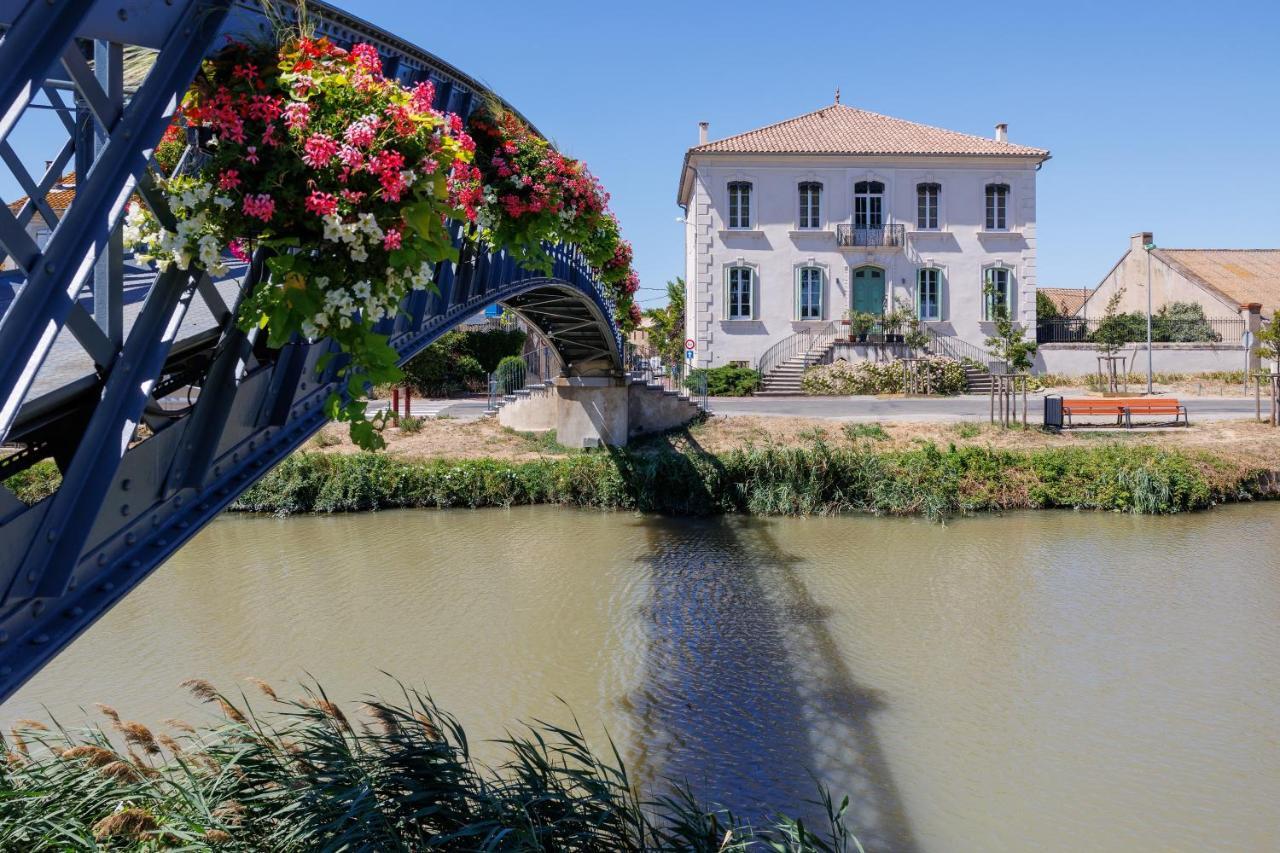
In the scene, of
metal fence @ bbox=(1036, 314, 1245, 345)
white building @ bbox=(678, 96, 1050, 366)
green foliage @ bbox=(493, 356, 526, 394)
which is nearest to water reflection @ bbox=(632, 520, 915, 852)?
green foliage @ bbox=(493, 356, 526, 394)

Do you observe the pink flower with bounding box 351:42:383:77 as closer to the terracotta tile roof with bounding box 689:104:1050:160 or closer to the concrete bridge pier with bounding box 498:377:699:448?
the concrete bridge pier with bounding box 498:377:699:448

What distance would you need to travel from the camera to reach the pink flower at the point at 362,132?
3574mm

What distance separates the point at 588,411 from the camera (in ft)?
69.2

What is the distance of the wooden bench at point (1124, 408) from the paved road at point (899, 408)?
38.9 inches

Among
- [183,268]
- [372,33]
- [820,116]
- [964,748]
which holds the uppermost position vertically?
[820,116]

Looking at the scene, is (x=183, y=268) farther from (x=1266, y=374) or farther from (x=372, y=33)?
(x=1266, y=374)

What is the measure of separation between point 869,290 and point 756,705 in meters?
23.6

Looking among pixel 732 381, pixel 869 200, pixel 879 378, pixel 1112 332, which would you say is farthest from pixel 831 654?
pixel 1112 332

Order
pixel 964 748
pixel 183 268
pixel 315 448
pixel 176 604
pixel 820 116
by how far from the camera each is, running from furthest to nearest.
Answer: pixel 820 116
pixel 315 448
pixel 176 604
pixel 964 748
pixel 183 268

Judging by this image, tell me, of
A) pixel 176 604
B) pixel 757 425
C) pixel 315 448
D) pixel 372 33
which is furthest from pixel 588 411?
pixel 372 33

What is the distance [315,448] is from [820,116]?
66.7 ft

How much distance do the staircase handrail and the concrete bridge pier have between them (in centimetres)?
859

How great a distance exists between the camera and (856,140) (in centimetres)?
3120

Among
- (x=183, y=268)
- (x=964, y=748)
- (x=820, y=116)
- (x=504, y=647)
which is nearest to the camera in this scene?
(x=183, y=268)
